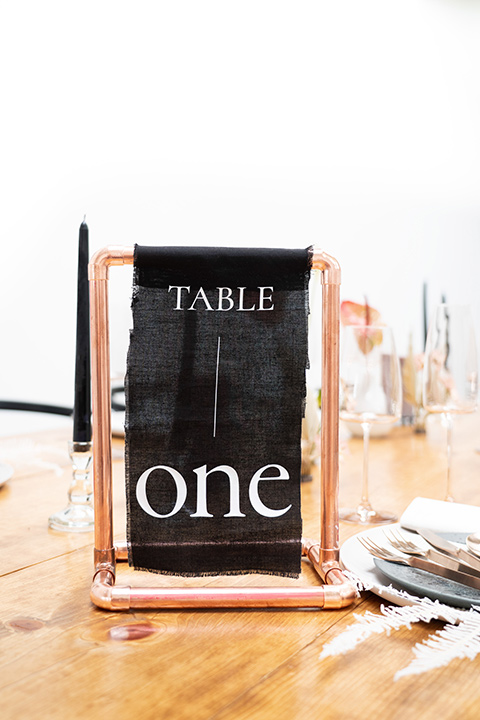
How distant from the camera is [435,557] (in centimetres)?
64

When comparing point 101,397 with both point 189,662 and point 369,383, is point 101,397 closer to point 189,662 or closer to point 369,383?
point 189,662

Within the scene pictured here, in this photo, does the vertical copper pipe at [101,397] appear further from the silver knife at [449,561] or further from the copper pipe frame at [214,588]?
the silver knife at [449,561]

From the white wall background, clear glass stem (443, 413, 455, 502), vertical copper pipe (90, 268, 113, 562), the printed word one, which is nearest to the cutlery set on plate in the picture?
the printed word one

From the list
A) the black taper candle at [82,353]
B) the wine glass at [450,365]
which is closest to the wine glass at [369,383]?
the wine glass at [450,365]

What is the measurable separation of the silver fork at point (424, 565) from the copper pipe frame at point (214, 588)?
0.13 feet

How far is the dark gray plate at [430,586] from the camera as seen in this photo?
1.95ft

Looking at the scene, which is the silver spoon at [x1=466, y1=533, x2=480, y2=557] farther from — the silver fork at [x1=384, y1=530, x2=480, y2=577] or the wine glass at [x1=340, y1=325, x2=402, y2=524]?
the wine glass at [x1=340, y1=325, x2=402, y2=524]

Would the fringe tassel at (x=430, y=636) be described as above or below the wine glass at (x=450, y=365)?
below

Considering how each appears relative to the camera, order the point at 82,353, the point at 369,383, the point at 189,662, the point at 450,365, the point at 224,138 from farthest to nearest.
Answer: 1. the point at 224,138
2. the point at 450,365
3. the point at 369,383
4. the point at 82,353
5. the point at 189,662

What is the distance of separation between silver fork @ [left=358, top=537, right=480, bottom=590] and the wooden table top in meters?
0.04

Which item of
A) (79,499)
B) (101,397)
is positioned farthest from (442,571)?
(79,499)

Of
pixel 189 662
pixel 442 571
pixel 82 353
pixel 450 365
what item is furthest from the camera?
pixel 450 365

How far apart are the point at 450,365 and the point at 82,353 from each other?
0.62m

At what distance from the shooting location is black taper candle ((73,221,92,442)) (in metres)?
0.82
